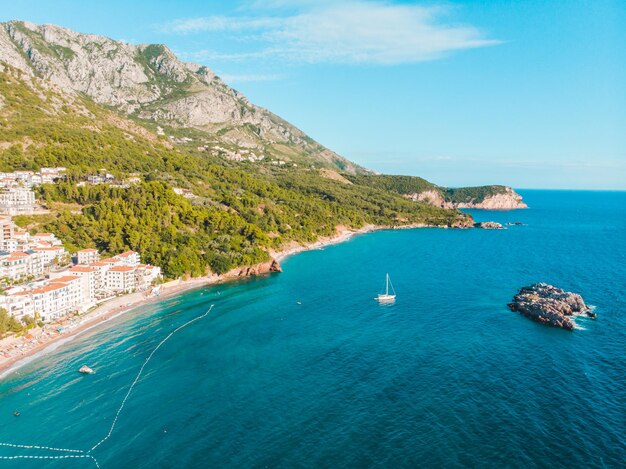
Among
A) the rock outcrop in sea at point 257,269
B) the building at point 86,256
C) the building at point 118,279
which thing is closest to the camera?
the building at point 118,279

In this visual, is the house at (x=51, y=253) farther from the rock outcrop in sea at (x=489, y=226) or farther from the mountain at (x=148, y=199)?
the rock outcrop in sea at (x=489, y=226)

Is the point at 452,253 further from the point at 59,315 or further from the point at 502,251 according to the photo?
the point at 59,315

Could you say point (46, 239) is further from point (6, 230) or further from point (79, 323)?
point (79, 323)

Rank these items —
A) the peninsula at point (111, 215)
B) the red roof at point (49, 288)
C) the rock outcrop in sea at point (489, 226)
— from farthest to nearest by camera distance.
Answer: the rock outcrop in sea at point (489, 226)
the peninsula at point (111, 215)
the red roof at point (49, 288)

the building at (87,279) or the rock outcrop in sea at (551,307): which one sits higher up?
the building at (87,279)

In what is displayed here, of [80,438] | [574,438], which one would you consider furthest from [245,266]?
[574,438]

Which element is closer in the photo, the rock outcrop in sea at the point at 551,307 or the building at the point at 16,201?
the rock outcrop in sea at the point at 551,307

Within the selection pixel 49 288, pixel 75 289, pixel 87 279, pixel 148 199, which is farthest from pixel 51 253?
pixel 148 199

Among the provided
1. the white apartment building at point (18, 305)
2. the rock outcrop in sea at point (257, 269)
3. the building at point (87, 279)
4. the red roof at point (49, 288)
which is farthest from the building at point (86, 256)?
the rock outcrop in sea at point (257, 269)
